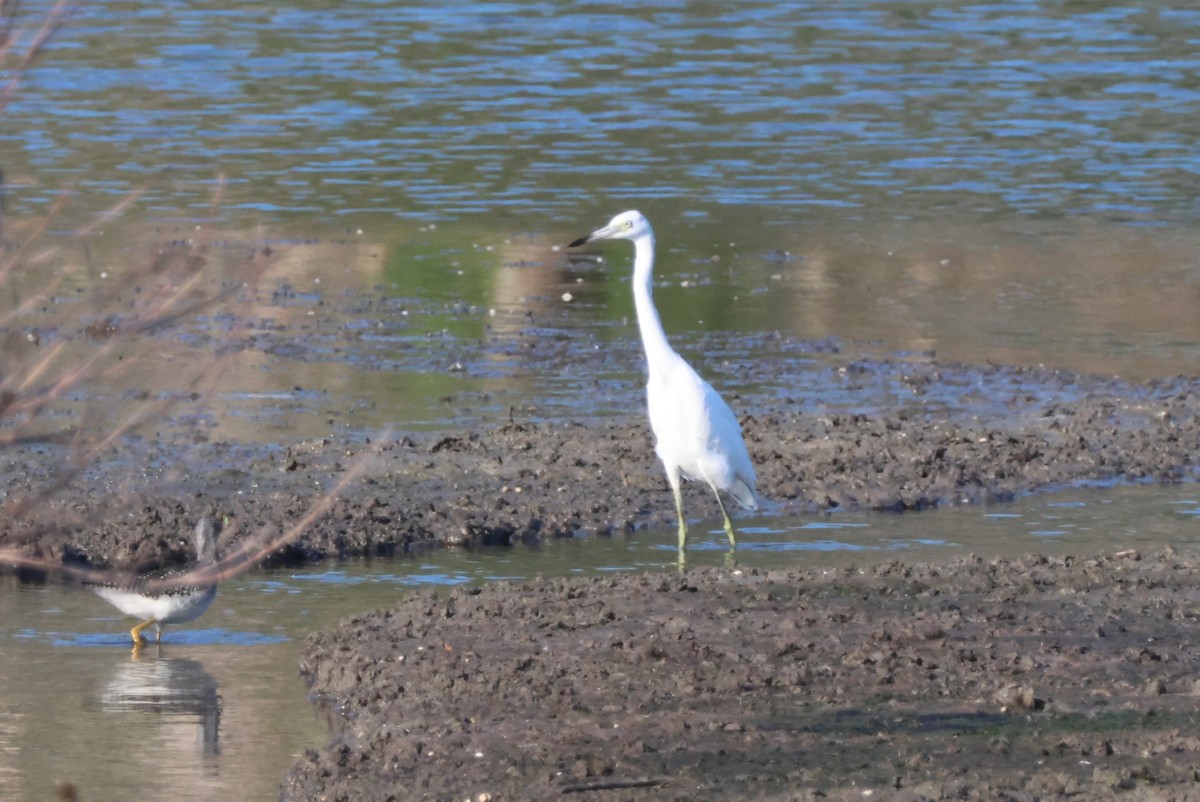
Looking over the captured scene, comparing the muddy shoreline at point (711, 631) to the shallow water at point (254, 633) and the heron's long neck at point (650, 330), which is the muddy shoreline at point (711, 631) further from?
the heron's long neck at point (650, 330)

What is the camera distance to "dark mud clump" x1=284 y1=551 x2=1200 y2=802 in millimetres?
7000

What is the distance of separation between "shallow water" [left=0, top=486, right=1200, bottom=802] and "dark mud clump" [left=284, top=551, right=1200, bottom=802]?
1.09ft

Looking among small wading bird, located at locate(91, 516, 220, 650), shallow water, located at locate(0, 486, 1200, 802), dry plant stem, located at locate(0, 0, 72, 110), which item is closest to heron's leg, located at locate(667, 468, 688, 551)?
shallow water, located at locate(0, 486, 1200, 802)

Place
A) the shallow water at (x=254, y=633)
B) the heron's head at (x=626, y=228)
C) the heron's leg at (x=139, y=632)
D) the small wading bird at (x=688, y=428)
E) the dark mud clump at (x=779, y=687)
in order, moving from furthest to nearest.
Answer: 1. the heron's head at (x=626, y=228)
2. the small wading bird at (x=688, y=428)
3. the heron's leg at (x=139, y=632)
4. the shallow water at (x=254, y=633)
5. the dark mud clump at (x=779, y=687)

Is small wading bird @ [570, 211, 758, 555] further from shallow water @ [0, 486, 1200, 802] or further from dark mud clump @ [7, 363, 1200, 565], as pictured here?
dark mud clump @ [7, 363, 1200, 565]

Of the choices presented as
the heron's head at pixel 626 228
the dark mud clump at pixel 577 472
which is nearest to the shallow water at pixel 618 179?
the dark mud clump at pixel 577 472

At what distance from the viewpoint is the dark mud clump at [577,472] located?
10.9 m

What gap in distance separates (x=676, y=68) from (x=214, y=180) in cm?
1076

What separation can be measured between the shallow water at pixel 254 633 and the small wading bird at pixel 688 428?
1.21 ft

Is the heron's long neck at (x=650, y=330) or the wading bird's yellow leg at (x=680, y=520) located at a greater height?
the heron's long neck at (x=650, y=330)

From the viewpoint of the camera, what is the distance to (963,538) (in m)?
11.0

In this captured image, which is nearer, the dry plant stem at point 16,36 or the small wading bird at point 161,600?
the dry plant stem at point 16,36

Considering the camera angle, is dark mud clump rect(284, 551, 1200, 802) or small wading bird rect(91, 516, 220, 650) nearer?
dark mud clump rect(284, 551, 1200, 802)

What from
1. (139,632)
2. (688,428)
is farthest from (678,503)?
(139,632)
